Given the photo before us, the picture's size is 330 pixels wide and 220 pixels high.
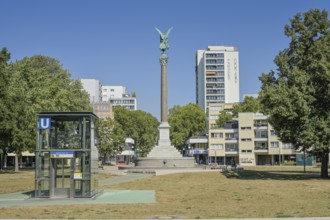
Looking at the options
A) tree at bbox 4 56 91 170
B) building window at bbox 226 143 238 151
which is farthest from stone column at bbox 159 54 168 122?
building window at bbox 226 143 238 151

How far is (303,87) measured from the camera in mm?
40094

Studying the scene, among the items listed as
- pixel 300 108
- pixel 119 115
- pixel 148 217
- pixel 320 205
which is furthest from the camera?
pixel 119 115

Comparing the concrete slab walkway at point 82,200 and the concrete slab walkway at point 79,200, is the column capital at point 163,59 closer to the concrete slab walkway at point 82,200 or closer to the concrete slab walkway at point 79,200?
the concrete slab walkway at point 82,200

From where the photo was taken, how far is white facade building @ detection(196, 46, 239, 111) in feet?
602

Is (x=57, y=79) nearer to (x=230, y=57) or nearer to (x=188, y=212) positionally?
(x=188, y=212)

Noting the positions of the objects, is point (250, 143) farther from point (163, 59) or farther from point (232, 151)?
point (163, 59)

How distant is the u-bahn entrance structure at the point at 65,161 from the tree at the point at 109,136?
76490mm

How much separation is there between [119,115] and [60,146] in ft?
343

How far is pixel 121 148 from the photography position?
110m

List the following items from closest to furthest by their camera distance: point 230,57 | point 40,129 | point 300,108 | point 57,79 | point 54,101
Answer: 1. point 40,129
2. point 300,108
3. point 54,101
4. point 57,79
5. point 230,57

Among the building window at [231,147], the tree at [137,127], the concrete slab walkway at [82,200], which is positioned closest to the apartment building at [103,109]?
the tree at [137,127]

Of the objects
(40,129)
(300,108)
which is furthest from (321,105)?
(40,129)

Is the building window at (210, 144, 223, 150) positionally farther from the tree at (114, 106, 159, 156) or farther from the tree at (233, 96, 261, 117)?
the tree at (114, 106, 159, 156)

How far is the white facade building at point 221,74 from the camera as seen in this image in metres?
184
